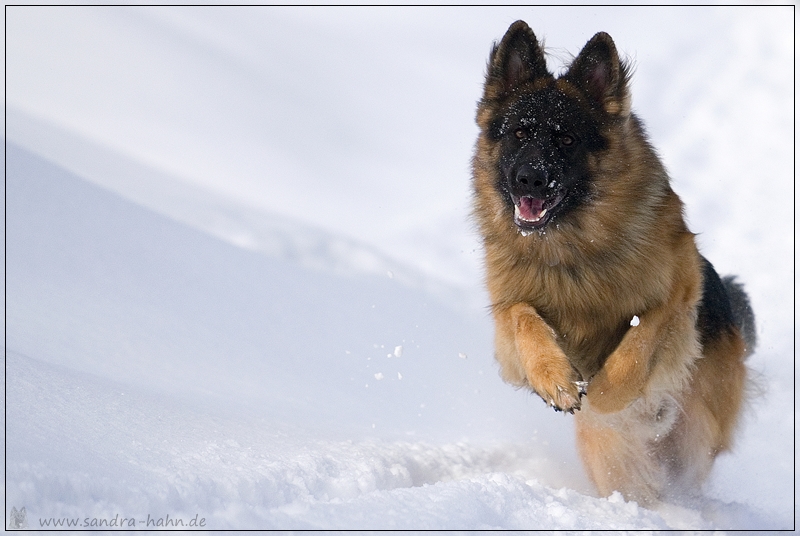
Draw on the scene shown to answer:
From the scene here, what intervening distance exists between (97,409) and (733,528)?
3375 millimetres

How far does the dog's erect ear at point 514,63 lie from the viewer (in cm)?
385

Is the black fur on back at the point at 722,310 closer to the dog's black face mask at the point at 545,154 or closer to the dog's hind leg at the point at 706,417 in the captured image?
the dog's hind leg at the point at 706,417

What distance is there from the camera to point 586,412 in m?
4.00

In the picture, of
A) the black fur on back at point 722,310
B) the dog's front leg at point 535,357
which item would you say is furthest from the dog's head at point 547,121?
the black fur on back at point 722,310

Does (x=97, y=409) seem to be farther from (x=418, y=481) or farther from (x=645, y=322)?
(x=645, y=322)

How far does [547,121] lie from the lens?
363cm

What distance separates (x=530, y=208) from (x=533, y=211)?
24mm

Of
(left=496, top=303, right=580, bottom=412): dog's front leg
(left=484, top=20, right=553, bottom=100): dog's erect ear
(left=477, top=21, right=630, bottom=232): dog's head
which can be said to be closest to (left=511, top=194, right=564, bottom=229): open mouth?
(left=477, top=21, right=630, bottom=232): dog's head

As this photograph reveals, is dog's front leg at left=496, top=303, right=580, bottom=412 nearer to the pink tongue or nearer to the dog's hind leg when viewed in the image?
the pink tongue

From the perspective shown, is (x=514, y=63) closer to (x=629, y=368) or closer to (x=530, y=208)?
(x=530, y=208)

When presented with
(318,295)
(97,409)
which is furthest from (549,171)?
(318,295)

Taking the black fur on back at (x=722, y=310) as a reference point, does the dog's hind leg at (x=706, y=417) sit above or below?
below

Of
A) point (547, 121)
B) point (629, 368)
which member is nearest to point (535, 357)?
point (629, 368)

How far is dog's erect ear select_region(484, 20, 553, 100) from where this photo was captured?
3854 mm
